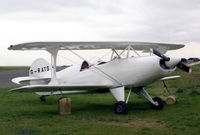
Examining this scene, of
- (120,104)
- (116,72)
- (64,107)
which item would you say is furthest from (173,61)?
(64,107)

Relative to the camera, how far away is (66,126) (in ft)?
22.9

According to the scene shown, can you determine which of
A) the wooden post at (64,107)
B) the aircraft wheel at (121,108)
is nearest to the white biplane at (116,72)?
the aircraft wheel at (121,108)

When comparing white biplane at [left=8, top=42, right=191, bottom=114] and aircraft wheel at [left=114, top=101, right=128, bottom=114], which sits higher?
white biplane at [left=8, top=42, right=191, bottom=114]

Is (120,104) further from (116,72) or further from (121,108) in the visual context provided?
(116,72)

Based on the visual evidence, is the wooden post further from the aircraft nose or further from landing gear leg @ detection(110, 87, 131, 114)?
the aircraft nose

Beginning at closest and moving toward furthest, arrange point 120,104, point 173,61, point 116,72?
point 173,61
point 120,104
point 116,72

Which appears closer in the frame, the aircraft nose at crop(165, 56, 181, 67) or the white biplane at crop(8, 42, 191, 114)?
the aircraft nose at crop(165, 56, 181, 67)

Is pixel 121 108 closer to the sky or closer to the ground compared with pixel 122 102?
closer to the ground

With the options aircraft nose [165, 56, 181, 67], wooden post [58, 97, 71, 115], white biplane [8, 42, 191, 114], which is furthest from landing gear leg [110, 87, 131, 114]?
aircraft nose [165, 56, 181, 67]

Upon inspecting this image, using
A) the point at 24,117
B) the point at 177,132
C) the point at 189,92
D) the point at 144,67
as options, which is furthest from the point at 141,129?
the point at 189,92

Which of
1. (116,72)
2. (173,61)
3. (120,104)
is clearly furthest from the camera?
(116,72)

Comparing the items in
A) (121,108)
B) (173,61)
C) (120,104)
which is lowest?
(121,108)

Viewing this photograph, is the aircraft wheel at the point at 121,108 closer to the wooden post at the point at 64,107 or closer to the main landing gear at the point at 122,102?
the main landing gear at the point at 122,102

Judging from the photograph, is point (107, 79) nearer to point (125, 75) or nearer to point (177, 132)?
Result: point (125, 75)
